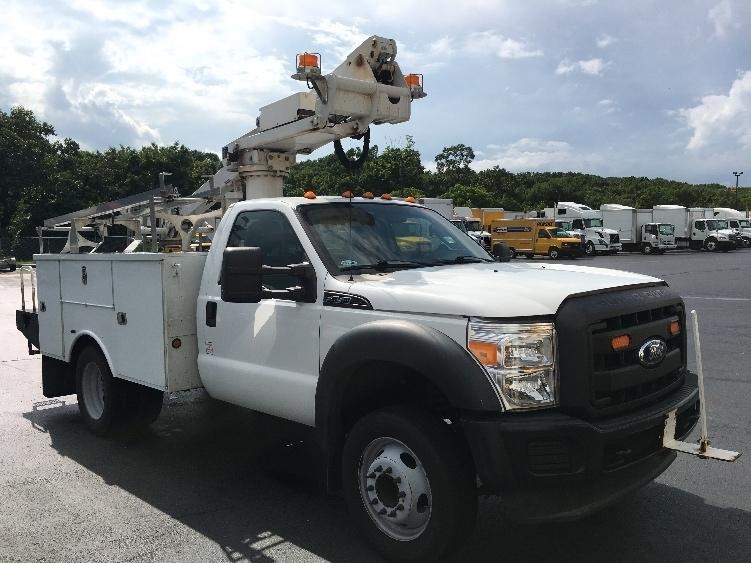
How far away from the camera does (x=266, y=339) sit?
4.28m

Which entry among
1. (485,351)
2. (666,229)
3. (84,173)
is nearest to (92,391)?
(485,351)

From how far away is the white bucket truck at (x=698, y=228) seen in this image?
42344 mm

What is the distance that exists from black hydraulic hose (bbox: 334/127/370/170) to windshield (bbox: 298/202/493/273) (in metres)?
1.04

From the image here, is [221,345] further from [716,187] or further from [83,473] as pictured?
[716,187]

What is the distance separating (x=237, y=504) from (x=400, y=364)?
177 centimetres

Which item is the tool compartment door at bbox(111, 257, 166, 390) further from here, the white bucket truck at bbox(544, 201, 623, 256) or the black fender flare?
the white bucket truck at bbox(544, 201, 623, 256)

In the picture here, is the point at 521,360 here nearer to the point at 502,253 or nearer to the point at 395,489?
the point at 395,489

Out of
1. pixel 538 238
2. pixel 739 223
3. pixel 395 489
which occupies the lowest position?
pixel 395 489

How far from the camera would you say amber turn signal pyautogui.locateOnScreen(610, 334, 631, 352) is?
10.6 ft

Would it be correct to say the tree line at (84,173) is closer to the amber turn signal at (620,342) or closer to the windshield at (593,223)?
the windshield at (593,223)

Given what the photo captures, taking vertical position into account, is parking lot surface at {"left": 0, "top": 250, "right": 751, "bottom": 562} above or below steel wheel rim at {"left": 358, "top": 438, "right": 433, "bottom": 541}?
below

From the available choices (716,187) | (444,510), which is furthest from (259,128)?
(716,187)

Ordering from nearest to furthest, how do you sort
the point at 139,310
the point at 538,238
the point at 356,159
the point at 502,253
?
the point at 139,310 < the point at 502,253 < the point at 356,159 < the point at 538,238

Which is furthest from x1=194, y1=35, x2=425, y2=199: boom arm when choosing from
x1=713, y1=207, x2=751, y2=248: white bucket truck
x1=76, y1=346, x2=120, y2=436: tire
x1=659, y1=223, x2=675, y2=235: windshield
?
x1=713, y1=207, x2=751, y2=248: white bucket truck
